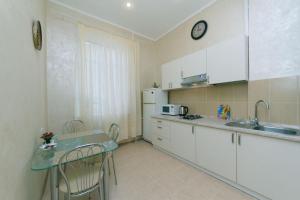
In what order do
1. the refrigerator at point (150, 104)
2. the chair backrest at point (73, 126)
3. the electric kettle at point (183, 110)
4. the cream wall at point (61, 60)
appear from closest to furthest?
the cream wall at point (61, 60) < the chair backrest at point (73, 126) < the electric kettle at point (183, 110) < the refrigerator at point (150, 104)

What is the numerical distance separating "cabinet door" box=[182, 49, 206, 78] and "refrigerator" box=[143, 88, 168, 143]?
931 mm

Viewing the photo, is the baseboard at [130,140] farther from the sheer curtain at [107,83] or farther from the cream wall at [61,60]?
the cream wall at [61,60]

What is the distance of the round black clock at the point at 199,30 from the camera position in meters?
2.70

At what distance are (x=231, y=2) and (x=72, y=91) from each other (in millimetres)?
3487

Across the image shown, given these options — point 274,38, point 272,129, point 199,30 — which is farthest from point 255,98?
point 199,30

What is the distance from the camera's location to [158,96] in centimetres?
341

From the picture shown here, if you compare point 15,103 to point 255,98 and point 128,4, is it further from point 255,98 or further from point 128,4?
point 255,98

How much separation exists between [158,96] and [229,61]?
182 centimetres

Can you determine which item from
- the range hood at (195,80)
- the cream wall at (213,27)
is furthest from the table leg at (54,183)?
the cream wall at (213,27)

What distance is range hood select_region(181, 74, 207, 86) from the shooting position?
7.72ft

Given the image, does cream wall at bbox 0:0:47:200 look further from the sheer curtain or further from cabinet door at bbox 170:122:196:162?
cabinet door at bbox 170:122:196:162

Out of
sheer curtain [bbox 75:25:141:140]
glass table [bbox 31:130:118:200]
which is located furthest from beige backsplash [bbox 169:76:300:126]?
glass table [bbox 31:130:118:200]

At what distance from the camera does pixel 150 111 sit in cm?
346

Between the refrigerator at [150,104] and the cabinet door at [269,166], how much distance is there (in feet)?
6.66
